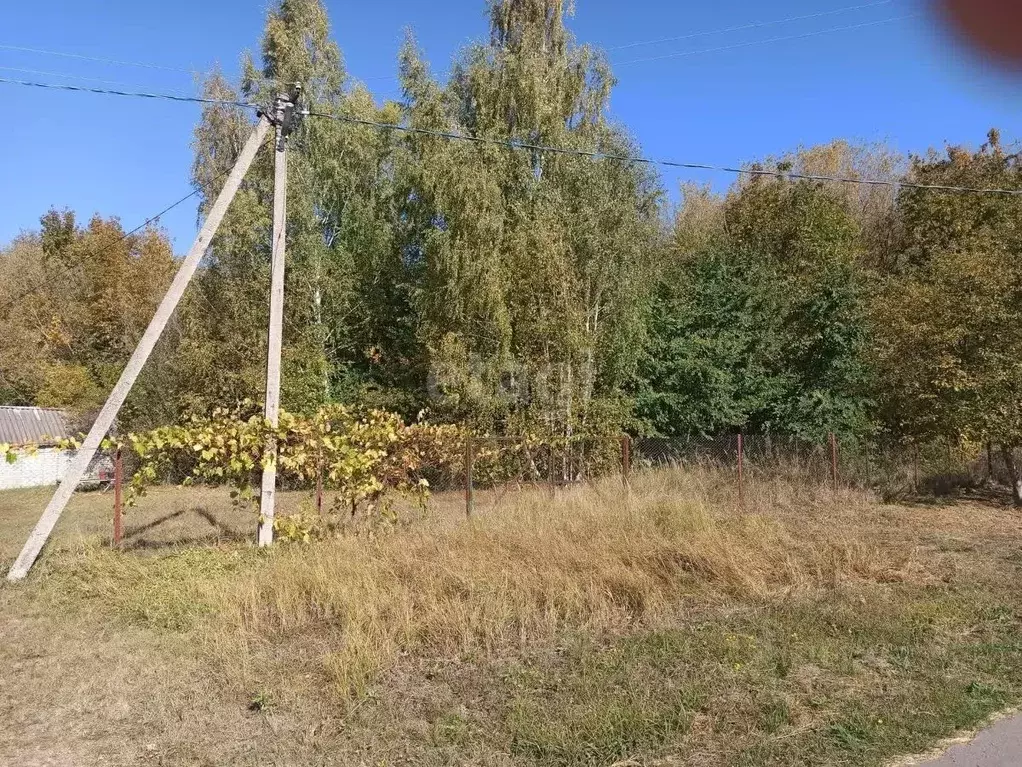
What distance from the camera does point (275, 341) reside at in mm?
8828

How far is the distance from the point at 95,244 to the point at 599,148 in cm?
2848

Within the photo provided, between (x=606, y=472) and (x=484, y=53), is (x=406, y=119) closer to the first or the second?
(x=484, y=53)

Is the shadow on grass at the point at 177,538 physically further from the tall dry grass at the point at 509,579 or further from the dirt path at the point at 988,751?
the dirt path at the point at 988,751

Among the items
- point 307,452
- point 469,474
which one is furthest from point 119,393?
point 469,474

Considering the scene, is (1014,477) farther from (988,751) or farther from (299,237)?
(299,237)

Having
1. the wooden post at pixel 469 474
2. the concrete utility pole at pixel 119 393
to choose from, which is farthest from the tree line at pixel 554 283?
the concrete utility pole at pixel 119 393

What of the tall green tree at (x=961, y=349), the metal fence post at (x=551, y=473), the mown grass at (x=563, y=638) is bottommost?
the mown grass at (x=563, y=638)

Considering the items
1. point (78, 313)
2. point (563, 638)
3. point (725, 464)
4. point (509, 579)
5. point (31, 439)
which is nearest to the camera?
point (563, 638)

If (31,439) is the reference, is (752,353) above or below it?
above

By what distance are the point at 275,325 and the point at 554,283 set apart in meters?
8.37

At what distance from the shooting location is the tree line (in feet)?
48.1

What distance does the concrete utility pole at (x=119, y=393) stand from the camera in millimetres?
7504

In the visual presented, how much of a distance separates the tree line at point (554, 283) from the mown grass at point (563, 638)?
7271 mm

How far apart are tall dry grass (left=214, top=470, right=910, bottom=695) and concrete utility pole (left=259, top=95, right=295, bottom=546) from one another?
2.55 feet
